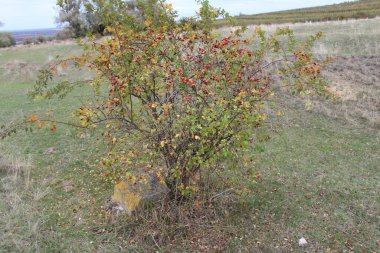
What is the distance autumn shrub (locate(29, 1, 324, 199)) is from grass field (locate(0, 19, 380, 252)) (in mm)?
408

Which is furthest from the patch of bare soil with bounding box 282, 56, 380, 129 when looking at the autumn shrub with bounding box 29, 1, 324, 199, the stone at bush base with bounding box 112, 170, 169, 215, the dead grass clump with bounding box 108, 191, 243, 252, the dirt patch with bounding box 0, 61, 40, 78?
the dirt patch with bounding box 0, 61, 40, 78

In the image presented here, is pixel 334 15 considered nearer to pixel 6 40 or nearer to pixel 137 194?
pixel 6 40

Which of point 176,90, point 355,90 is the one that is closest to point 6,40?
point 355,90

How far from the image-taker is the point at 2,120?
9.18m

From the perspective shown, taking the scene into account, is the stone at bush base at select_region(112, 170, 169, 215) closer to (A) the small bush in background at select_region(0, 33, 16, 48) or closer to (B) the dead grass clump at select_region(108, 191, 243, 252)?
(B) the dead grass clump at select_region(108, 191, 243, 252)

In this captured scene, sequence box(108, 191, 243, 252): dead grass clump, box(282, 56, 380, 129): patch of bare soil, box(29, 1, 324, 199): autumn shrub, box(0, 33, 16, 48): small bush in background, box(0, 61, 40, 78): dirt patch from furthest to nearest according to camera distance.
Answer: box(0, 33, 16, 48): small bush in background, box(0, 61, 40, 78): dirt patch, box(282, 56, 380, 129): patch of bare soil, box(108, 191, 243, 252): dead grass clump, box(29, 1, 324, 199): autumn shrub

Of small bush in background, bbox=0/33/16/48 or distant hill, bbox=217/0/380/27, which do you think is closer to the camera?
distant hill, bbox=217/0/380/27

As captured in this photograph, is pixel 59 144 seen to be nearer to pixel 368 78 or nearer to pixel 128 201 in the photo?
pixel 128 201

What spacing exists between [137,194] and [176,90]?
1.39 metres

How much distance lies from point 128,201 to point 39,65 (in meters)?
18.8

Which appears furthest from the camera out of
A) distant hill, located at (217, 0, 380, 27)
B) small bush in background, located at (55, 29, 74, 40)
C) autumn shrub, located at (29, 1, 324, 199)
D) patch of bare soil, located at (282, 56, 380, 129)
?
small bush in background, located at (55, 29, 74, 40)

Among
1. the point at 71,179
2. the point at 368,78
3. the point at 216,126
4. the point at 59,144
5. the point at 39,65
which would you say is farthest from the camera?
the point at 39,65

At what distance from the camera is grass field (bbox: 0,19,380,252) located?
12.2ft

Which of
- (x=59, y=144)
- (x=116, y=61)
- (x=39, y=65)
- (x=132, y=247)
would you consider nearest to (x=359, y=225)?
(x=132, y=247)
